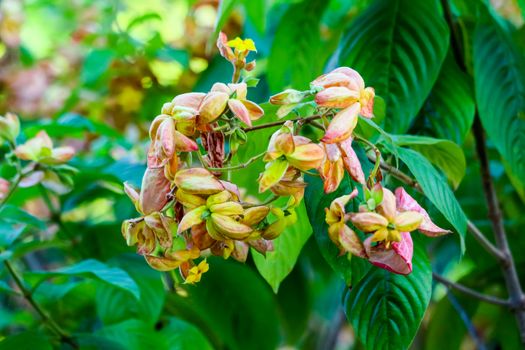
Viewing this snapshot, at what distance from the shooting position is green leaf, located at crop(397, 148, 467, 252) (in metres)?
0.61

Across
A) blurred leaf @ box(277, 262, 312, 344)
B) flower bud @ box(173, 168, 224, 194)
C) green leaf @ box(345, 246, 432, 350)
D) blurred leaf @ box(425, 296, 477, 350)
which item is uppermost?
flower bud @ box(173, 168, 224, 194)

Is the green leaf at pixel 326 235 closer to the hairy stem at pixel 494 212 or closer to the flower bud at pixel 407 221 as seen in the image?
the flower bud at pixel 407 221

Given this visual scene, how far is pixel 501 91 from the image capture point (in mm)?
942

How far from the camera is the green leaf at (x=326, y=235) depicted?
62 cm

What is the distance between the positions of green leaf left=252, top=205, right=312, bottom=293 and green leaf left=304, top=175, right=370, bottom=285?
10cm

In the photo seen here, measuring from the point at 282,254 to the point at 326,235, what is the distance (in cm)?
13

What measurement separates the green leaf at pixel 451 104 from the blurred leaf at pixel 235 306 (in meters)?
0.44

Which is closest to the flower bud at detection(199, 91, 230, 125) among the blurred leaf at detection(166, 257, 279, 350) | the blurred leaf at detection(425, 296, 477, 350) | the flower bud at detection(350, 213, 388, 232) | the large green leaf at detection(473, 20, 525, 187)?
the flower bud at detection(350, 213, 388, 232)

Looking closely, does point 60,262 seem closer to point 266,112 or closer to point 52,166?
point 52,166

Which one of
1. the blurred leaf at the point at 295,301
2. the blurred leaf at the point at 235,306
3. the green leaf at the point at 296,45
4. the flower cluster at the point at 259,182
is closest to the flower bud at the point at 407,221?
the flower cluster at the point at 259,182

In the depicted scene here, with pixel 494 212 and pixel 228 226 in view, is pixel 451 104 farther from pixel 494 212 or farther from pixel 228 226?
pixel 228 226

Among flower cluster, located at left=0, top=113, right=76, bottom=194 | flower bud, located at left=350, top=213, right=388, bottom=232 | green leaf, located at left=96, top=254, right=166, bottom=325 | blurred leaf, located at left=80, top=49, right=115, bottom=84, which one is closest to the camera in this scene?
flower bud, located at left=350, top=213, right=388, bottom=232

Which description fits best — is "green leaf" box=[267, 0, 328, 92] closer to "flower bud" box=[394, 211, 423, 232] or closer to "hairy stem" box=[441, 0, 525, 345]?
"hairy stem" box=[441, 0, 525, 345]

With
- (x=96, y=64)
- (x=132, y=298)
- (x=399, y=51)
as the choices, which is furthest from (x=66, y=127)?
(x=399, y=51)
